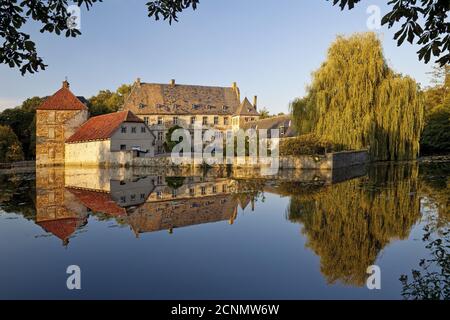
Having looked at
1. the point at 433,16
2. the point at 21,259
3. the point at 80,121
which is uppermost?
the point at 80,121

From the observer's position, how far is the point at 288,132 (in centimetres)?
4053

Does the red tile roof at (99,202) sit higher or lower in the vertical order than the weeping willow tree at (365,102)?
lower

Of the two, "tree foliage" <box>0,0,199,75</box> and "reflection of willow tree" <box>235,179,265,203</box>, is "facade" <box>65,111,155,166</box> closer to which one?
"reflection of willow tree" <box>235,179,265,203</box>

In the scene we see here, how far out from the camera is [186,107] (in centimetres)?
5194

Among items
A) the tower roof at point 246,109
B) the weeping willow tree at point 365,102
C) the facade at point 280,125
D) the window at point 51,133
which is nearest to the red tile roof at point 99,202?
the weeping willow tree at point 365,102

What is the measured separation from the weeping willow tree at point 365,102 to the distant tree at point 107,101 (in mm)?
39692

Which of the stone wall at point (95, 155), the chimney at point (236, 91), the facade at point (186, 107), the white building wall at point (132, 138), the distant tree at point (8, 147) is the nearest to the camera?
the stone wall at point (95, 155)

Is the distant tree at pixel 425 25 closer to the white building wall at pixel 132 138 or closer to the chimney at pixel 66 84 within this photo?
the white building wall at pixel 132 138

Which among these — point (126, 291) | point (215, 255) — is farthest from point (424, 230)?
point (126, 291)

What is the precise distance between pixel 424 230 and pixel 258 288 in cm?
458

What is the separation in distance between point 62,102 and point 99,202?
3443 centimetres

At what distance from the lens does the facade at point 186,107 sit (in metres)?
49.8

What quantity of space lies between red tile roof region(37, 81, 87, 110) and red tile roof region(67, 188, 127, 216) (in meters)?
29.9

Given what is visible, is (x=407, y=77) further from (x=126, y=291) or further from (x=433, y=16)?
(x=126, y=291)
